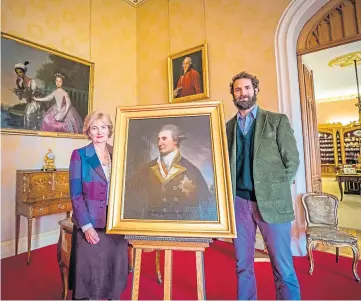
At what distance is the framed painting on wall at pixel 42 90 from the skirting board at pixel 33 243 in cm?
174

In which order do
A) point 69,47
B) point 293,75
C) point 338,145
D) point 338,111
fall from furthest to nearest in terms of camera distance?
1. point 338,145
2. point 338,111
3. point 69,47
4. point 293,75

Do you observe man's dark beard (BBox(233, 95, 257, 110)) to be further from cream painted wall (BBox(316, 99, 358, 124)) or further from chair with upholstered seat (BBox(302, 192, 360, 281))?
cream painted wall (BBox(316, 99, 358, 124))

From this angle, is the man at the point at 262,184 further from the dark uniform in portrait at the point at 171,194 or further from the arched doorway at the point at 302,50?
the arched doorway at the point at 302,50

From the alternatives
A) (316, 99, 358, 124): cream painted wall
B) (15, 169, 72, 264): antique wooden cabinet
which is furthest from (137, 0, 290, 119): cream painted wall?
(316, 99, 358, 124): cream painted wall

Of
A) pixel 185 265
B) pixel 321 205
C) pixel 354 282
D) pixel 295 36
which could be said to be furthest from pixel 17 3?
pixel 354 282

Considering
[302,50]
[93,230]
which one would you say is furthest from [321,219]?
[93,230]

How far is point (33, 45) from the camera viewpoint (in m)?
4.02

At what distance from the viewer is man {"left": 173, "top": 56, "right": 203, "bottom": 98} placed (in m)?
4.79

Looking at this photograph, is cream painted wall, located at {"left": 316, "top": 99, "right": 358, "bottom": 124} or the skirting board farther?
cream painted wall, located at {"left": 316, "top": 99, "right": 358, "bottom": 124}

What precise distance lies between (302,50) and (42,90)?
449 centimetres

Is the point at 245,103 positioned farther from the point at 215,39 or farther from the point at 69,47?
the point at 69,47

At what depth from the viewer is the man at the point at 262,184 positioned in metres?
1.78

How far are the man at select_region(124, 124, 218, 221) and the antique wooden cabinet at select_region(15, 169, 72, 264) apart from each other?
2714 millimetres

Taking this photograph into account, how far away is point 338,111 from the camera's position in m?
11.8
